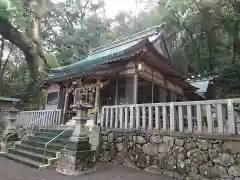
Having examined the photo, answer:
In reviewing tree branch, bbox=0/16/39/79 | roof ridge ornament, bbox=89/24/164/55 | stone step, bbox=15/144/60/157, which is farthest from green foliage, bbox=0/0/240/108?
stone step, bbox=15/144/60/157

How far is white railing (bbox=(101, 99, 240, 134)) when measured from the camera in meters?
4.23

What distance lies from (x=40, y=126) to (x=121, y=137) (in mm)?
4825

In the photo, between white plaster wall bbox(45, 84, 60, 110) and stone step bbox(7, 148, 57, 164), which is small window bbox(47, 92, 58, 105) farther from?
stone step bbox(7, 148, 57, 164)

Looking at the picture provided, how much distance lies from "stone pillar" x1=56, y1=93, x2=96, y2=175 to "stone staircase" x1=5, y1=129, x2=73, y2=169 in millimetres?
481

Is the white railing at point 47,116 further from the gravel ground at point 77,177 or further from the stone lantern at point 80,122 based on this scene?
the stone lantern at point 80,122

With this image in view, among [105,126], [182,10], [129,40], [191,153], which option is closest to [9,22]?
[129,40]

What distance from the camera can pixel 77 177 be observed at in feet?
15.9

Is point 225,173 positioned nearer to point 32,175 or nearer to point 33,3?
point 32,175

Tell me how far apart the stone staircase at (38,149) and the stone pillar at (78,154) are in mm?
481

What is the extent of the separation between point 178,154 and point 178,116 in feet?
3.23

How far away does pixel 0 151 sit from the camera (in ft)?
25.6

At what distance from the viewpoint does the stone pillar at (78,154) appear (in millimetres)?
5137

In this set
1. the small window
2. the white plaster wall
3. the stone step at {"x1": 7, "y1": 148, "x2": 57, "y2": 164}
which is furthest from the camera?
the small window

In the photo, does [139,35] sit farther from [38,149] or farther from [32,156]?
[32,156]
